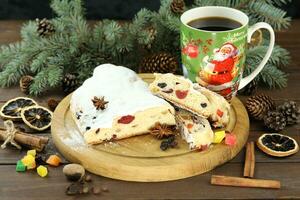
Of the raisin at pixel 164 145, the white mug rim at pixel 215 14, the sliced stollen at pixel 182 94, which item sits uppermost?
the white mug rim at pixel 215 14

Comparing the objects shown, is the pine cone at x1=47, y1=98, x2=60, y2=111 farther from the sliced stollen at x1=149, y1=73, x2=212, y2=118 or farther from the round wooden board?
the sliced stollen at x1=149, y1=73, x2=212, y2=118

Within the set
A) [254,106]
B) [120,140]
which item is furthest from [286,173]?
[120,140]

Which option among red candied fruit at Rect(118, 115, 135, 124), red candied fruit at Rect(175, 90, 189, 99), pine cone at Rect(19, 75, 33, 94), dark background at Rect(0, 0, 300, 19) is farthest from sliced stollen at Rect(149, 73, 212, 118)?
dark background at Rect(0, 0, 300, 19)

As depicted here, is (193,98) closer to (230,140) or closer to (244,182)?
(230,140)

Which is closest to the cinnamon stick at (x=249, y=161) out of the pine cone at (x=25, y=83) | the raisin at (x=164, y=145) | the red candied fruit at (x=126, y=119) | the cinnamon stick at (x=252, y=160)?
the cinnamon stick at (x=252, y=160)

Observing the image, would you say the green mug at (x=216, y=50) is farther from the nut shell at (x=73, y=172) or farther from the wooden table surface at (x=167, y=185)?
the nut shell at (x=73, y=172)

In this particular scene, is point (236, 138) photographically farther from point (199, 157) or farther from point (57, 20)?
point (57, 20)
